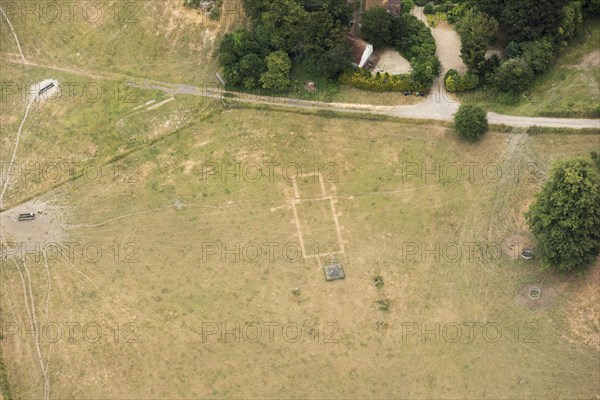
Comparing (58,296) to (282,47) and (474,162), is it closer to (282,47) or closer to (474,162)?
(282,47)

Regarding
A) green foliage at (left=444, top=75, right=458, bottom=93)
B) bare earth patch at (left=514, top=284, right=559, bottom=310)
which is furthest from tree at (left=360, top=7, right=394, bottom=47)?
bare earth patch at (left=514, top=284, right=559, bottom=310)

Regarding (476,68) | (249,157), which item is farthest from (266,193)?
(476,68)

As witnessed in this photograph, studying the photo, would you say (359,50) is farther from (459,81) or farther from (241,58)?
(241,58)

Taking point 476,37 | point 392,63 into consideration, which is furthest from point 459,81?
point 392,63

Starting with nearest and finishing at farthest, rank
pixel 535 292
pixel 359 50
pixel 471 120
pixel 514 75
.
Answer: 1. pixel 535 292
2. pixel 471 120
3. pixel 514 75
4. pixel 359 50

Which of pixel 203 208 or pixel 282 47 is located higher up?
pixel 282 47

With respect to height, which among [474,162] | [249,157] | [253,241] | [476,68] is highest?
[476,68]

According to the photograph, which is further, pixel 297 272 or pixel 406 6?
pixel 406 6
